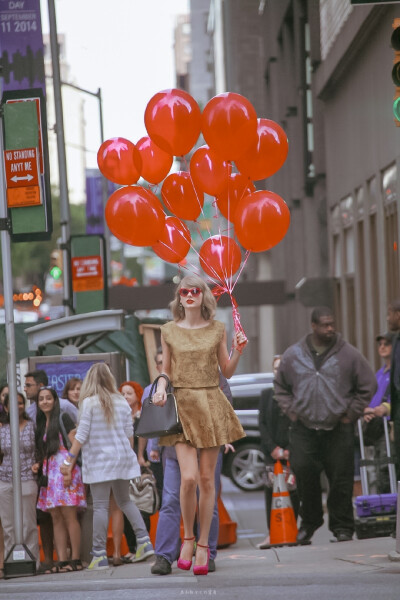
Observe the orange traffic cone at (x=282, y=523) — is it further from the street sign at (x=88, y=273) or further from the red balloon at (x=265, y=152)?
the street sign at (x=88, y=273)

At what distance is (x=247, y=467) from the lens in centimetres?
1967

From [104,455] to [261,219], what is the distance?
2443mm

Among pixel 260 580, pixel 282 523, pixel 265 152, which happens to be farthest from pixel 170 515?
pixel 265 152

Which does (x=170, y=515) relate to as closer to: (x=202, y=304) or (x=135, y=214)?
(x=202, y=304)

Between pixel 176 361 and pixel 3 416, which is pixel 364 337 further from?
pixel 176 361

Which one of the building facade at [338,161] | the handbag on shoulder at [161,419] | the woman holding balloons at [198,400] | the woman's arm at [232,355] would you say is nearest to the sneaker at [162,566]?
the woman holding balloons at [198,400]

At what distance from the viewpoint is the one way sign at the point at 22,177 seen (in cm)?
1107

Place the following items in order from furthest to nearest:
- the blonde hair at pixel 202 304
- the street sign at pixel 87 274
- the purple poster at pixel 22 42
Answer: the street sign at pixel 87 274
the purple poster at pixel 22 42
the blonde hair at pixel 202 304

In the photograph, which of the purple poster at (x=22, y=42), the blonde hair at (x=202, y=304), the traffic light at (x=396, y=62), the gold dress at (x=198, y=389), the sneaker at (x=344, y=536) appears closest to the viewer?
the gold dress at (x=198, y=389)

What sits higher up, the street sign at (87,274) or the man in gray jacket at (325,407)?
the street sign at (87,274)

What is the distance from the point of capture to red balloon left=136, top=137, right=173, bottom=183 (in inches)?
501

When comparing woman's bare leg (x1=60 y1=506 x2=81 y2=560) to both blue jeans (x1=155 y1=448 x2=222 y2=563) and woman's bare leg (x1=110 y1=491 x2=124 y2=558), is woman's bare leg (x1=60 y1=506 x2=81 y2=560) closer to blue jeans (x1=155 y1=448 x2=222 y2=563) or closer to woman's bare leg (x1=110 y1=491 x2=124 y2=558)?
woman's bare leg (x1=110 y1=491 x2=124 y2=558)

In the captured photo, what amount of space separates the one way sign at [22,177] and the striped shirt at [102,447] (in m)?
1.74

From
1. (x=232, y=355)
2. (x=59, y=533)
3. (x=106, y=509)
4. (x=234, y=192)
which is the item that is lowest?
(x=59, y=533)
